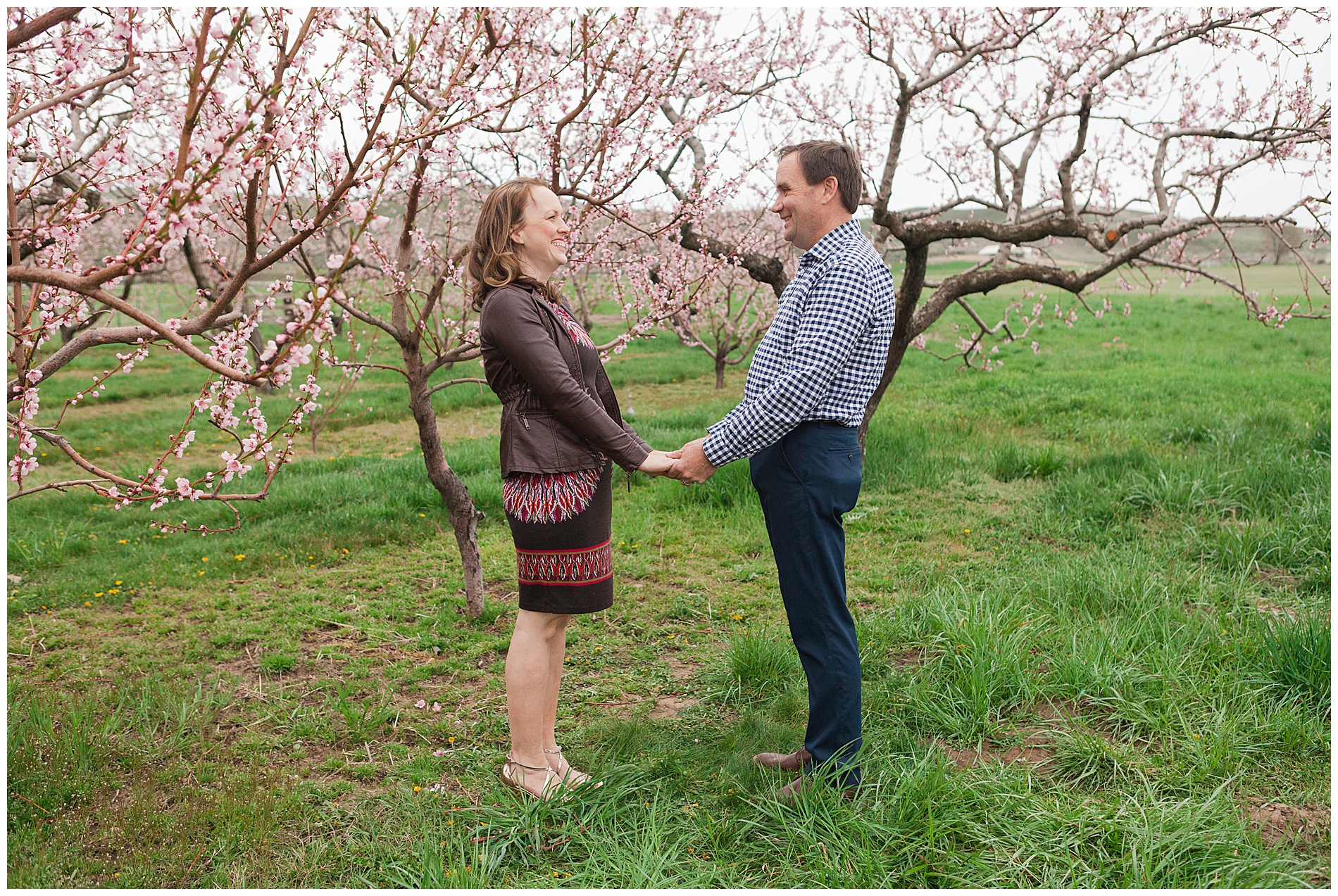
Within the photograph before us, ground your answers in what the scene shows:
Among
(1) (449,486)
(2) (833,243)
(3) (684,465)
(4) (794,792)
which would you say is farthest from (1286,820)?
(1) (449,486)

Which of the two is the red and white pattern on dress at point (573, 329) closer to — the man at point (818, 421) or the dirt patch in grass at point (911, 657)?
the man at point (818, 421)

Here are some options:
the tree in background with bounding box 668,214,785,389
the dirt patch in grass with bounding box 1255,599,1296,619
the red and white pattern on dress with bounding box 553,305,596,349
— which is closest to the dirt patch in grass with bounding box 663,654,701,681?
the red and white pattern on dress with bounding box 553,305,596,349

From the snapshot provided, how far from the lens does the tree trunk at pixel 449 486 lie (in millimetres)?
4137

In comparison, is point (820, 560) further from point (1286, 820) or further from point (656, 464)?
point (1286, 820)

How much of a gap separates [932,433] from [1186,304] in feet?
47.2

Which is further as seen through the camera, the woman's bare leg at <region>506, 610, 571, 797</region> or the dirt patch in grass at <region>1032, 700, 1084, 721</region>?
the dirt patch in grass at <region>1032, 700, 1084, 721</region>

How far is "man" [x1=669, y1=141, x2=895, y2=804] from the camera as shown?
2566 mm

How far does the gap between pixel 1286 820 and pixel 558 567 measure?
2.19 m

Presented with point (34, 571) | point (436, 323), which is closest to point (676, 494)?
point (436, 323)

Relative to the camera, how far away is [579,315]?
15070 mm

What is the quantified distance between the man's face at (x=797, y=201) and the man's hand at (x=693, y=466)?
701mm

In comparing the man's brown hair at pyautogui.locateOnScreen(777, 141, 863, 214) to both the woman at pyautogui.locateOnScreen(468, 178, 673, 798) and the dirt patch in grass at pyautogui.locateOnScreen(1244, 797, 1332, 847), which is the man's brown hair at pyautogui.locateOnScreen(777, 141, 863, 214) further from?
the dirt patch in grass at pyautogui.locateOnScreen(1244, 797, 1332, 847)

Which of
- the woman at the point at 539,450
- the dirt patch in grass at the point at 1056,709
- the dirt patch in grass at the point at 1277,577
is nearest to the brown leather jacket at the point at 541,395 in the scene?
the woman at the point at 539,450

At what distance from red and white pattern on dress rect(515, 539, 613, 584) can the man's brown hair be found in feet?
4.32
